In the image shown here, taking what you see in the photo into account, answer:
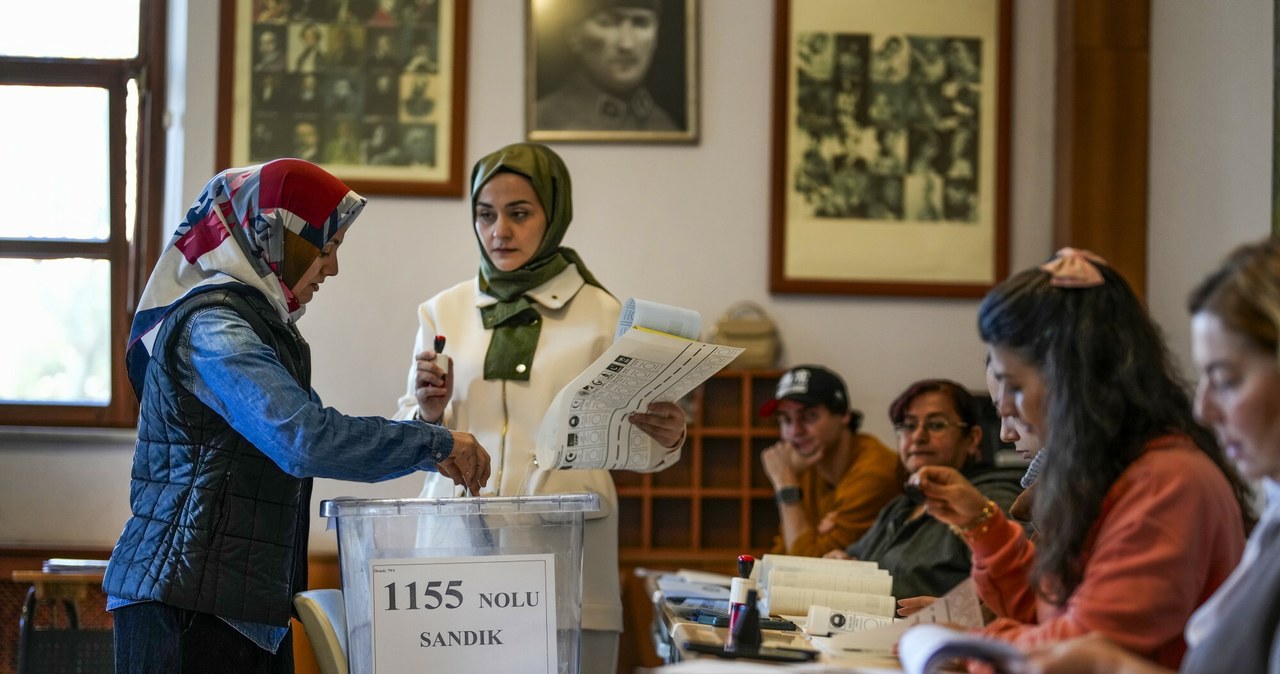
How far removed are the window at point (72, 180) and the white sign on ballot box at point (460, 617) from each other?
265cm

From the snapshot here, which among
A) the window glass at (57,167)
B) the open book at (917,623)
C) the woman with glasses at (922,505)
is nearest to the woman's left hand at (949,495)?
the open book at (917,623)

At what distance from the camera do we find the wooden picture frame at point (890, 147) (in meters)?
4.13

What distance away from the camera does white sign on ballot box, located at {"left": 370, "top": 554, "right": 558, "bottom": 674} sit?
186 cm

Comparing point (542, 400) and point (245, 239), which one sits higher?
point (245, 239)

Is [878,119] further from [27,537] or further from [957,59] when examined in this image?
[27,537]

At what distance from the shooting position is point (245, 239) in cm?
205

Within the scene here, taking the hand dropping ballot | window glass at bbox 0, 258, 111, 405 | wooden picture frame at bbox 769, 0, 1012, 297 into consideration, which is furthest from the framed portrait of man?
the hand dropping ballot

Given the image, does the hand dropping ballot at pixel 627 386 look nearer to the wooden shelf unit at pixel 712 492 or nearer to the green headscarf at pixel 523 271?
the green headscarf at pixel 523 271

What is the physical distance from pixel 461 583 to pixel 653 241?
7.81 feet

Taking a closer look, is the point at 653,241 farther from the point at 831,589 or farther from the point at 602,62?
the point at 831,589

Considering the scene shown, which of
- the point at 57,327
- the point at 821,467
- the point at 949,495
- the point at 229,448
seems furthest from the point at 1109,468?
the point at 57,327

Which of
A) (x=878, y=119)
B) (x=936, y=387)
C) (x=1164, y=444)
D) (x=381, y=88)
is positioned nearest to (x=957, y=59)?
(x=878, y=119)

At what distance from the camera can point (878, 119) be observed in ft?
13.6

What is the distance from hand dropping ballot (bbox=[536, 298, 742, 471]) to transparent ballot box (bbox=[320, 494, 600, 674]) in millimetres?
246
